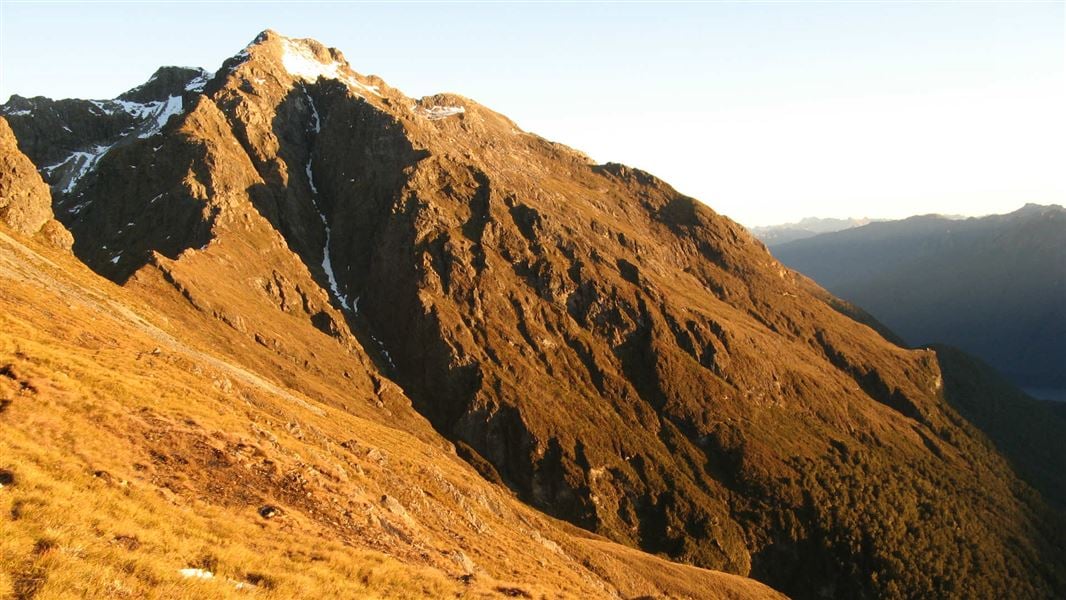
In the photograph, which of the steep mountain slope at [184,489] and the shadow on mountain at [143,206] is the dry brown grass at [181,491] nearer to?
the steep mountain slope at [184,489]

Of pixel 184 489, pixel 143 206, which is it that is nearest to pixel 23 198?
pixel 143 206

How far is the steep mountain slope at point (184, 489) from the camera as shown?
20609mm

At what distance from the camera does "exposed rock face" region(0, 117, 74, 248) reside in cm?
9369

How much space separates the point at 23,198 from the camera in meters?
97.2

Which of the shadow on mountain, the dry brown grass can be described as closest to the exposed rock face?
the dry brown grass

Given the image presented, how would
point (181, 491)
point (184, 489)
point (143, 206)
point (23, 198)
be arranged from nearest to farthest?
point (181, 491) → point (184, 489) → point (23, 198) → point (143, 206)

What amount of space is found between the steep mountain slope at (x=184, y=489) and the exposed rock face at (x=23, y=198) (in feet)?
67.1

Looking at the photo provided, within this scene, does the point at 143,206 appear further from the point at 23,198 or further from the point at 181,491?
the point at 181,491

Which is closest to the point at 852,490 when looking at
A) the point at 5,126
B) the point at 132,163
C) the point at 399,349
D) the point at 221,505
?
the point at 399,349

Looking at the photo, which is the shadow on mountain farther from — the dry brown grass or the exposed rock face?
the dry brown grass

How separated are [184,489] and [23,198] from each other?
99.3 metres

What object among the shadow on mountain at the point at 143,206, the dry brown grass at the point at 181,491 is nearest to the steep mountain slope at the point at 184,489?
the dry brown grass at the point at 181,491

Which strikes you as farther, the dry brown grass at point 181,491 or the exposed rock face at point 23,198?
the exposed rock face at point 23,198

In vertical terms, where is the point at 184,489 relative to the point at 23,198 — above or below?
below
